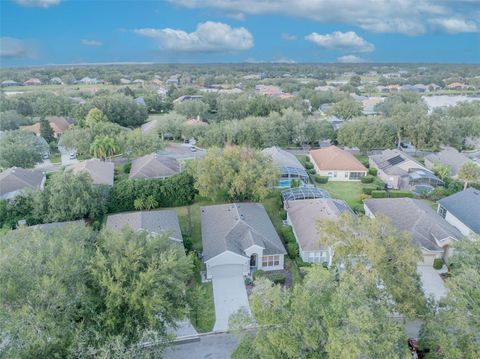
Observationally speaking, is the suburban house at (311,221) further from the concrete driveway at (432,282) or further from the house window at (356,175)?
the house window at (356,175)

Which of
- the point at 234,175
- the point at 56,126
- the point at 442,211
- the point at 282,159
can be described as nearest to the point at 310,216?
the point at 234,175

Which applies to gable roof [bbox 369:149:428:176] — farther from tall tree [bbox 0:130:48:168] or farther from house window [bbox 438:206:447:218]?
tall tree [bbox 0:130:48:168]

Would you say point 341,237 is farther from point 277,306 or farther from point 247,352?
point 247,352

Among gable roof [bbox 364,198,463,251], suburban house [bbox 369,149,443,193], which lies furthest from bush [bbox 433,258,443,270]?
suburban house [bbox 369,149,443,193]

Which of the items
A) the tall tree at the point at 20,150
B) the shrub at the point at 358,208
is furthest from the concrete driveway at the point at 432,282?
the tall tree at the point at 20,150

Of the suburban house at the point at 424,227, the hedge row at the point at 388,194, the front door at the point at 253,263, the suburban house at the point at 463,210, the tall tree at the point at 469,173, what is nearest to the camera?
the front door at the point at 253,263
